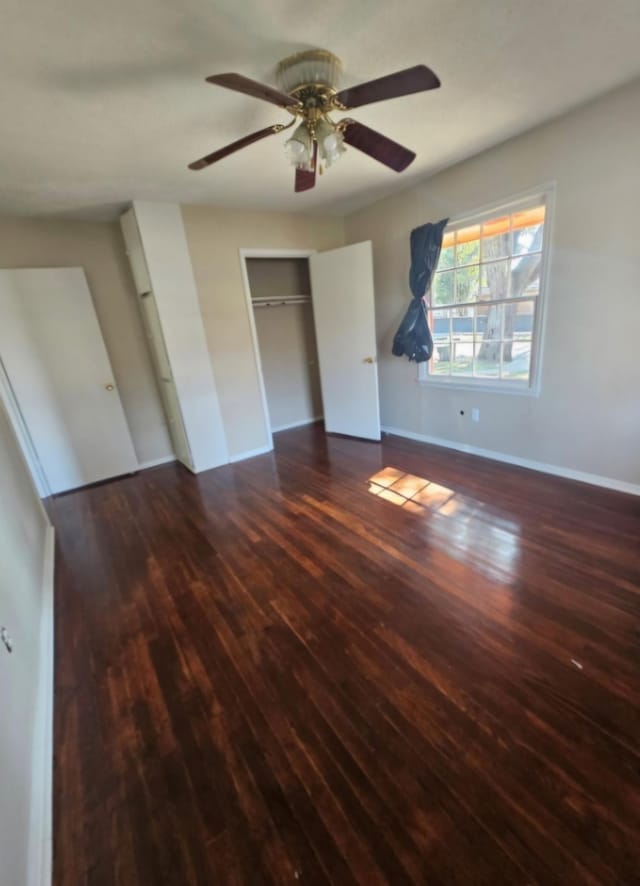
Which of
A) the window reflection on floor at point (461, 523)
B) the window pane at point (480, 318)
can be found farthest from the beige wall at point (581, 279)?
the window reflection on floor at point (461, 523)

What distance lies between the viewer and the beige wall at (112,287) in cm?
317

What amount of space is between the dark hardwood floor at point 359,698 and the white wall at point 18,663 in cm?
13

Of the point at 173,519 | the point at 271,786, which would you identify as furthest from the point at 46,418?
the point at 271,786

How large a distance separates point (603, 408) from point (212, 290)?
136 inches

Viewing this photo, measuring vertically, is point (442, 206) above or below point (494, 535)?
above

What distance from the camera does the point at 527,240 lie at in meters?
2.74

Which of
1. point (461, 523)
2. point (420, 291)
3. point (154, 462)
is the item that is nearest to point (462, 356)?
point (420, 291)

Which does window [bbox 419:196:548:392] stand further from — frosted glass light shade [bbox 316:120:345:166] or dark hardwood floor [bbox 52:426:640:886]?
frosted glass light shade [bbox 316:120:345:166]

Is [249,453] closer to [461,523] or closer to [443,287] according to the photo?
[461,523]

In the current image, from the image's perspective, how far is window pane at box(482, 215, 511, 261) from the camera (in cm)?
285

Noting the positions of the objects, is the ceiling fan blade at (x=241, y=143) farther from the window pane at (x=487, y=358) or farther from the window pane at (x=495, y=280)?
the window pane at (x=487, y=358)

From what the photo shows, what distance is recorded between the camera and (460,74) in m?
1.77

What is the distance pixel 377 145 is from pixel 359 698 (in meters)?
2.51

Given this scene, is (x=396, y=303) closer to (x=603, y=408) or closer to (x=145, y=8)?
(x=603, y=408)
